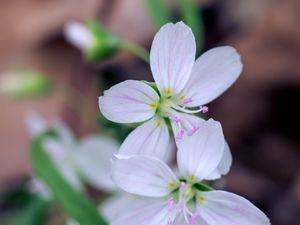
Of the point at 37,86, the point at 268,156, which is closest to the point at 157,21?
the point at 37,86

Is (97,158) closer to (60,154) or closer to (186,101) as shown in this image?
(60,154)

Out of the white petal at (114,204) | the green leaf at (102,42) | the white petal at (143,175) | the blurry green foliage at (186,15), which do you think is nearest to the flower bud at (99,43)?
the green leaf at (102,42)

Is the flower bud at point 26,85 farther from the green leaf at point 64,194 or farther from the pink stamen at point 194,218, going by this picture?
the pink stamen at point 194,218

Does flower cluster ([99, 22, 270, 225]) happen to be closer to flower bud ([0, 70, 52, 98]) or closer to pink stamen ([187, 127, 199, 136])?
pink stamen ([187, 127, 199, 136])

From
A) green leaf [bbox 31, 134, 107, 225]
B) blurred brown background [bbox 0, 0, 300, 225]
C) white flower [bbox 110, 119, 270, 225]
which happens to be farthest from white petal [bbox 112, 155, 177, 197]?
blurred brown background [bbox 0, 0, 300, 225]

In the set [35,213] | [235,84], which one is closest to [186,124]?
[35,213]

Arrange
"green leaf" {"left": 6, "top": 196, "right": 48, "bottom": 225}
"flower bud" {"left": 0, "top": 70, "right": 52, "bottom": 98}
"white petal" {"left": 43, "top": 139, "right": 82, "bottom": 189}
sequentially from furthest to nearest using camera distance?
1. "flower bud" {"left": 0, "top": 70, "right": 52, "bottom": 98}
2. "green leaf" {"left": 6, "top": 196, "right": 48, "bottom": 225}
3. "white petal" {"left": 43, "top": 139, "right": 82, "bottom": 189}
